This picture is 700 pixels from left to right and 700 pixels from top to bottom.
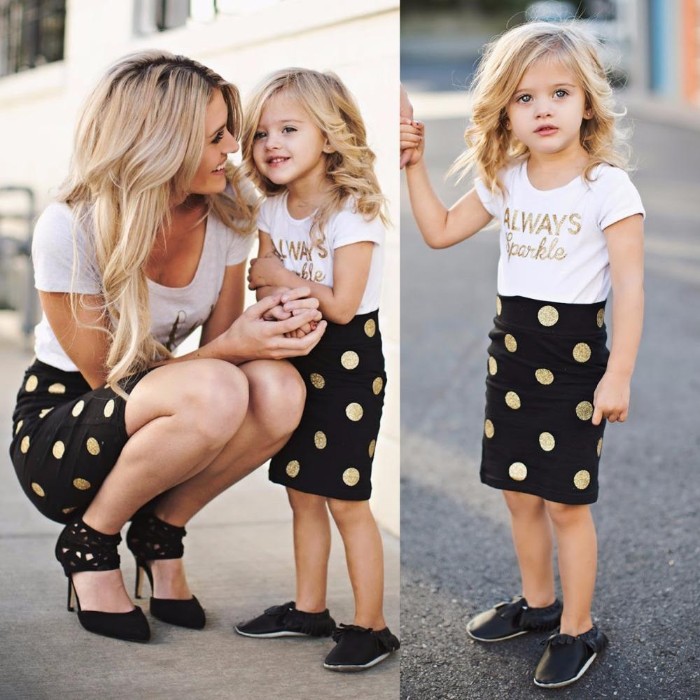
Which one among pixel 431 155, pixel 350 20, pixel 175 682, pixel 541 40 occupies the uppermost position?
pixel 431 155

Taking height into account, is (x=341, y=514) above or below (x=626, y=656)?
above

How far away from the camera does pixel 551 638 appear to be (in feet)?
6.95

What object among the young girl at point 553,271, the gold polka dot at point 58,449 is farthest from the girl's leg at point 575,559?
the gold polka dot at point 58,449

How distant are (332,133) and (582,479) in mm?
777

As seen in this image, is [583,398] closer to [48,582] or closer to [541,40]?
[541,40]

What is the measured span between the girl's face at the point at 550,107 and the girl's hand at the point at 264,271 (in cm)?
52

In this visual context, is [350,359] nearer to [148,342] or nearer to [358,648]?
[148,342]

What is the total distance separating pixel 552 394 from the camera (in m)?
2.01

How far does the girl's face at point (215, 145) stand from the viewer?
6.64 ft

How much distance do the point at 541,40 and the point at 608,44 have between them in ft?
0.67

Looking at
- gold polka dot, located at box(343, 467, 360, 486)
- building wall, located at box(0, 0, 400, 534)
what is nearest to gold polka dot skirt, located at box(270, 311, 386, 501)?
gold polka dot, located at box(343, 467, 360, 486)

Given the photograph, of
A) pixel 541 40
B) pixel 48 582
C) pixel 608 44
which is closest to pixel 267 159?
pixel 541 40

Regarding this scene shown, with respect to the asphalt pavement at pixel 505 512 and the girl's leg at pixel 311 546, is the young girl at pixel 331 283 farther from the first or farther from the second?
the asphalt pavement at pixel 505 512

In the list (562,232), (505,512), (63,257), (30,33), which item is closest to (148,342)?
(63,257)
